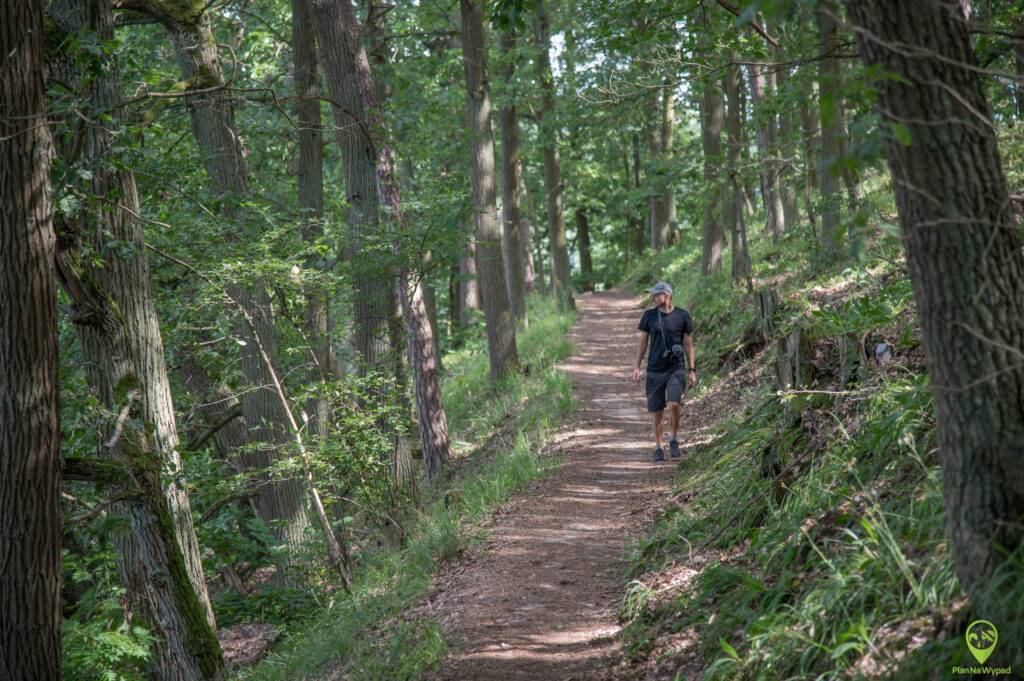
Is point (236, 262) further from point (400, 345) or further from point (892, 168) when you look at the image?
point (892, 168)

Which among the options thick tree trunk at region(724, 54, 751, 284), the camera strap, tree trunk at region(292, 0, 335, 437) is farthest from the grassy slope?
thick tree trunk at region(724, 54, 751, 284)

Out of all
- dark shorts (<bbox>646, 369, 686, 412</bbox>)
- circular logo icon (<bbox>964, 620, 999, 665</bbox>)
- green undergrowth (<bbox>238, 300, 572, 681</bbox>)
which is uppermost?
dark shorts (<bbox>646, 369, 686, 412</bbox>)

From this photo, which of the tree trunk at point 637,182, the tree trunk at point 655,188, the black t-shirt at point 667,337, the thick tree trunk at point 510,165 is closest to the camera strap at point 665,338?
the black t-shirt at point 667,337

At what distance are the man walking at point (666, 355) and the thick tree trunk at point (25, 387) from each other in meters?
5.84

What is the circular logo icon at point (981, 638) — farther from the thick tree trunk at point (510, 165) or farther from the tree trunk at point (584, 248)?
the tree trunk at point (584, 248)

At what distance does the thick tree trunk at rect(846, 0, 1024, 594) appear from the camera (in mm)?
3141

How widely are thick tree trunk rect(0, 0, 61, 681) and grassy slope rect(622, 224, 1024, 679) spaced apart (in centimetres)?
390

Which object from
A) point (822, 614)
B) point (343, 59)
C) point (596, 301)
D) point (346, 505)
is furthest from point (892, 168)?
point (596, 301)

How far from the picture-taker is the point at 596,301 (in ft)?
89.2

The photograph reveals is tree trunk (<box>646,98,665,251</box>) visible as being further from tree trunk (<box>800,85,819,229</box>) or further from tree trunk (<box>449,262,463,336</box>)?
tree trunk (<box>449,262,463,336</box>)

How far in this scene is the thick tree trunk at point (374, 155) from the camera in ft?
37.0

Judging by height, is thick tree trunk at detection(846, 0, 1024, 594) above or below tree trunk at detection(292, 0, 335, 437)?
below

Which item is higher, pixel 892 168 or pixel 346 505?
pixel 892 168

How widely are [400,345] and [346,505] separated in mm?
3103
